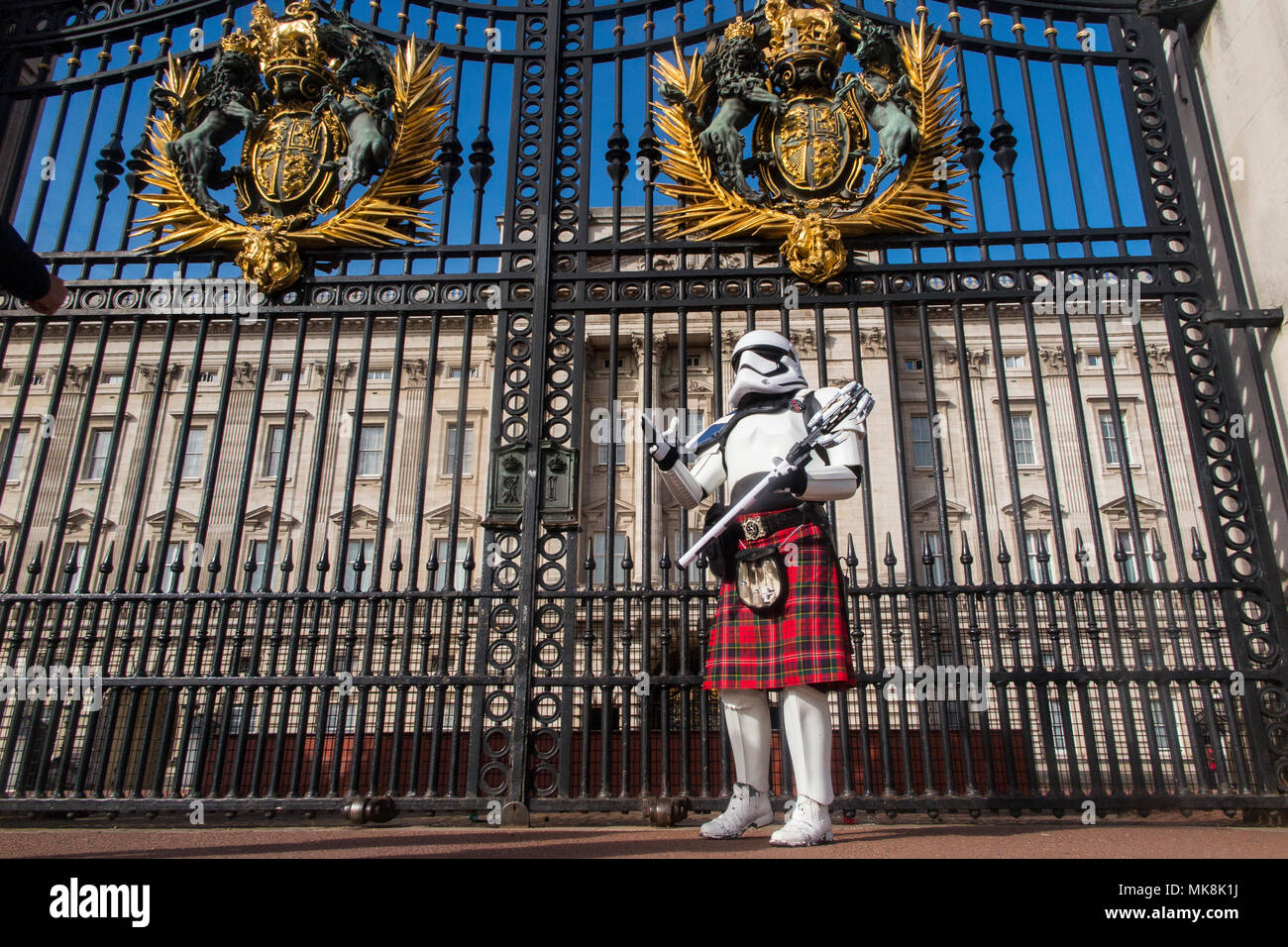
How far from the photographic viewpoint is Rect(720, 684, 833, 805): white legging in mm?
4648

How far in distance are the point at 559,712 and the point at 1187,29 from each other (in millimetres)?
8396

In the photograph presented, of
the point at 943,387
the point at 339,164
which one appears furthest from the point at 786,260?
the point at 943,387

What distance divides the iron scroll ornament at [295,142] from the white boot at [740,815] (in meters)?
5.44

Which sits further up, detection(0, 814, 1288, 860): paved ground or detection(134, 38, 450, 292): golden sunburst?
detection(134, 38, 450, 292): golden sunburst

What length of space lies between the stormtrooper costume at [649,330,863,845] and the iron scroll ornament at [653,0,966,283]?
238 cm

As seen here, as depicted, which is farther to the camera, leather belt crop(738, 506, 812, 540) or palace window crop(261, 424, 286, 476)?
palace window crop(261, 424, 286, 476)

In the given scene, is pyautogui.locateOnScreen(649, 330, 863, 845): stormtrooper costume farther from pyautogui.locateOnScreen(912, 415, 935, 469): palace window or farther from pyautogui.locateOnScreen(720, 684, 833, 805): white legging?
pyautogui.locateOnScreen(912, 415, 935, 469): palace window

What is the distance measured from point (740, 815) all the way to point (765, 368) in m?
2.69

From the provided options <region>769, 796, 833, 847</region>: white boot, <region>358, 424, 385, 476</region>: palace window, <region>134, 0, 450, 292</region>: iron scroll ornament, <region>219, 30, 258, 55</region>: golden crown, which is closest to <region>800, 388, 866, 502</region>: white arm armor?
<region>769, 796, 833, 847</region>: white boot

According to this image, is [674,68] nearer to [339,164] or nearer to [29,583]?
[339,164]

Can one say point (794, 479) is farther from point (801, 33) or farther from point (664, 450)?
point (801, 33)

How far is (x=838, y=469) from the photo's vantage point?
4.99m

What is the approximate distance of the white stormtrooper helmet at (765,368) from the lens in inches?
211

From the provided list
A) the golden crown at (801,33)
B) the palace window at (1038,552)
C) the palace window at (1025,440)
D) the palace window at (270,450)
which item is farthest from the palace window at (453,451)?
the palace window at (1025,440)
